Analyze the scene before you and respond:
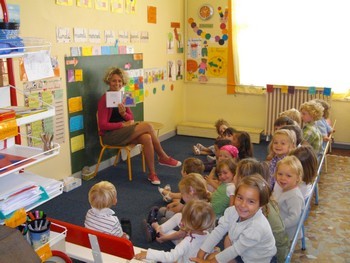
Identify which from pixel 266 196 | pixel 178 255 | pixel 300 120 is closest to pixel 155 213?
pixel 178 255

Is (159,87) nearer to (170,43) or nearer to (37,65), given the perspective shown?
(170,43)

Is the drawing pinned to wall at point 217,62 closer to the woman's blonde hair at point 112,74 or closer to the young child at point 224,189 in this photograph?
the woman's blonde hair at point 112,74

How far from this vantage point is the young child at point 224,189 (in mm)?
Answer: 2678

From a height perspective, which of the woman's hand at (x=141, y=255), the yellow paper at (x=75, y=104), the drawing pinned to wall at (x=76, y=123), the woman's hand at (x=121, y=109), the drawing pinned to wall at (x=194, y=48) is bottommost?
the woman's hand at (x=141, y=255)

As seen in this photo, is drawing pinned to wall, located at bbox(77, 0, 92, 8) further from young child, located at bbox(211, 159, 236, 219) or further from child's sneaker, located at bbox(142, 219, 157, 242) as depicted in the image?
child's sneaker, located at bbox(142, 219, 157, 242)

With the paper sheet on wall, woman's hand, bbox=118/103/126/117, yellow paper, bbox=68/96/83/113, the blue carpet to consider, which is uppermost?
the paper sheet on wall

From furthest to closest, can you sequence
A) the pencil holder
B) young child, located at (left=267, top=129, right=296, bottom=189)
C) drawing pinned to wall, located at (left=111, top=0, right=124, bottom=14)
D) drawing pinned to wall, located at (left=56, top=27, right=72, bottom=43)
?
drawing pinned to wall, located at (left=111, top=0, right=124, bottom=14) → drawing pinned to wall, located at (left=56, top=27, right=72, bottom=43) → young child, located at (left=267, top=129, right=296, bottom=189) → the pencil holder

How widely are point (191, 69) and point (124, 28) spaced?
5.74 feet

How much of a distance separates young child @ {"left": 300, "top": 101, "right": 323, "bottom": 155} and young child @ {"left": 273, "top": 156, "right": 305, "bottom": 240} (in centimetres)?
135

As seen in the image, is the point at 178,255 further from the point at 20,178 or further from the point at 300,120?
the point at 300,120

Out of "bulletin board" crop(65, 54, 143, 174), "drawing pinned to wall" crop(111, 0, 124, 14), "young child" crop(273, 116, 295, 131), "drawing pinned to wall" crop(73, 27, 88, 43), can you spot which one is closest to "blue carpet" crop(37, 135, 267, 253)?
"bulletin board" crop(65, 54, 143, 174)

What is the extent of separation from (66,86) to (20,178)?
2238 mm

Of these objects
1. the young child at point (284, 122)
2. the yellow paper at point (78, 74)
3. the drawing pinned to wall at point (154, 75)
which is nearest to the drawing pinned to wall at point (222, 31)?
the drawing pinned to wall at point (154, 75)

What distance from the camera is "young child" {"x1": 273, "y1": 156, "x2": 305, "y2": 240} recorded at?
2334 mm
